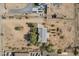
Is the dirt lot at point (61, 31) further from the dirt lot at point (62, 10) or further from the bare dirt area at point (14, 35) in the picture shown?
the bare dirt area at point (14, 35)

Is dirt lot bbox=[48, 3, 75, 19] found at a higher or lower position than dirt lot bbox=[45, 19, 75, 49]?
higher

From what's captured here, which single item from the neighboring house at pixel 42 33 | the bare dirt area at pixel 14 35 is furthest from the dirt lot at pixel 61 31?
the bare dirt area at pixel 14 35

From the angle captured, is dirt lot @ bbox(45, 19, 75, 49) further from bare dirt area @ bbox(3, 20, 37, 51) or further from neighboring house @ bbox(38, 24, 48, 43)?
bare dirt area @ bbox(3, 20, 37, 51)

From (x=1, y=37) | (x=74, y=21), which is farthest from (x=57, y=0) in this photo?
(x=1, y=37)

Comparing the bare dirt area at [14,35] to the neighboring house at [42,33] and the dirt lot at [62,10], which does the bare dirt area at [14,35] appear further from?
the dirt lot at [62,10]

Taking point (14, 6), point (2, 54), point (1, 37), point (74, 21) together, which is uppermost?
point (14, 6)

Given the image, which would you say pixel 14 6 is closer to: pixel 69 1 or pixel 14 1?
pixel 14 1

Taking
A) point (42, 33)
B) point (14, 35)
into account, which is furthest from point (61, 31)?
point (14, 35)

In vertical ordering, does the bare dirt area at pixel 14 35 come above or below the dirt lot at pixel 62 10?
below

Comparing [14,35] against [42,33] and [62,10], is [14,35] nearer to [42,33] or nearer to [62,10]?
[42,33]

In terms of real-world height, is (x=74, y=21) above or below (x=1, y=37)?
Answer: above

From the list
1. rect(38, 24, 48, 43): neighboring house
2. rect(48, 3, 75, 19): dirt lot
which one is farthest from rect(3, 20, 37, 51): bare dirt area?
rect(48, 3, 75, 19): dirt lot
